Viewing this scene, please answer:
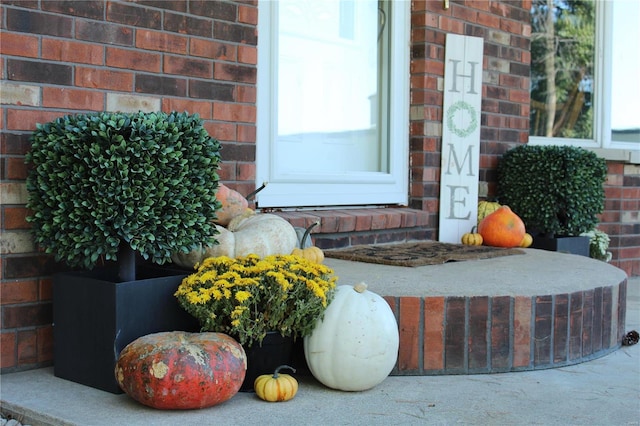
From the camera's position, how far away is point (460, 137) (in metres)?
5.29

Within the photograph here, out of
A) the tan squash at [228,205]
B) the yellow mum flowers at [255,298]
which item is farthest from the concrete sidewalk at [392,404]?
the tan squash at [228,205]

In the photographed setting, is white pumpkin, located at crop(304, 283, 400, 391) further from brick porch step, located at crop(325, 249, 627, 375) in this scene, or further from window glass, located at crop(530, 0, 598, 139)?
window glass, located at crop(530, 0, 598, 139)

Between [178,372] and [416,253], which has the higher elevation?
[416,253]

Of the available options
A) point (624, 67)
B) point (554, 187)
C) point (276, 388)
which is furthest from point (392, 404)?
point (624, 67)

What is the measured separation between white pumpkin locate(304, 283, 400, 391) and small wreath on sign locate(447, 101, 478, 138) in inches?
99.6

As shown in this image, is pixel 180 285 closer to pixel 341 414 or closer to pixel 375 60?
pixel 341 414

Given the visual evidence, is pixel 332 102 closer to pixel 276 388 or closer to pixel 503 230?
pixel 503 230

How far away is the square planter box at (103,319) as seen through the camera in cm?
280

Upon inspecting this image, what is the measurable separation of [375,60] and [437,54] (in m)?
0.41

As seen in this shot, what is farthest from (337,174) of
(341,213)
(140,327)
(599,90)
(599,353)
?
(599,90)

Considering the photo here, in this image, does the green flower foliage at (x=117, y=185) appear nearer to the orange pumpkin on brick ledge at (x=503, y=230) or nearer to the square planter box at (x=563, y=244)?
the orange pumpkin on brick ledge at (x=503, y=230)

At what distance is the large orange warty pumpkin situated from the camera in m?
2.51

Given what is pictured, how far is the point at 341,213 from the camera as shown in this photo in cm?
460

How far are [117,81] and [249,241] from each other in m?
0.88
